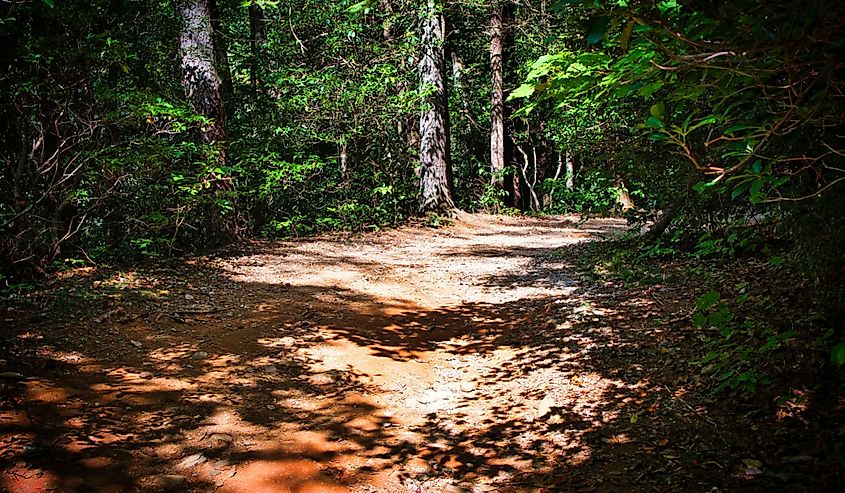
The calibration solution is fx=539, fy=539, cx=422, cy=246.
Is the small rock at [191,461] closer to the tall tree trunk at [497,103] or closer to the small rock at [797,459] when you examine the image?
the small rock at [797,459]

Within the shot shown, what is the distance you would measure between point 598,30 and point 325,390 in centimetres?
353

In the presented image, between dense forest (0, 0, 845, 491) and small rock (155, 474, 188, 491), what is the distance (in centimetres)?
156

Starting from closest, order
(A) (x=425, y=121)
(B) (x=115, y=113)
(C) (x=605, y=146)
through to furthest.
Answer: (B) (x=115, y=113) < (C) (x=605, y=146) < (A) (x=425, y=121)

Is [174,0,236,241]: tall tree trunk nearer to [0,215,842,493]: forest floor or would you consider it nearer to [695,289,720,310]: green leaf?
[0,215,842,493]: forest floor

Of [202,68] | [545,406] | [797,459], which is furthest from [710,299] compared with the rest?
[202,68]

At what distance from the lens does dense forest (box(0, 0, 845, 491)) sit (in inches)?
81.7

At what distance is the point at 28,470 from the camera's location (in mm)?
2807

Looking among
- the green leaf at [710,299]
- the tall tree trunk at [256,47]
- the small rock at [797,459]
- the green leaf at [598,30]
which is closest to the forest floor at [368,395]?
the small rock at [797,459]

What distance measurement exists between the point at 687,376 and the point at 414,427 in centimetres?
201

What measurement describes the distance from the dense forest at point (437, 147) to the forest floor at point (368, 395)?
0.14m

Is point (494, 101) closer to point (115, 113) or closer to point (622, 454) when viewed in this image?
point (115, 113)

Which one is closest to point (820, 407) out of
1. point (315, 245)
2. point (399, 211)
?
point (315, 245)

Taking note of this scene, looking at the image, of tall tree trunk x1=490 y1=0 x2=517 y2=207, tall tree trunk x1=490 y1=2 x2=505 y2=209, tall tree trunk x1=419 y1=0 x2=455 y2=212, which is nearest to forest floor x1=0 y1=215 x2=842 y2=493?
tall tree trunk x1=419 y1=0 x2=455 y2=212

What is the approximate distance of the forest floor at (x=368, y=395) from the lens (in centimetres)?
301
